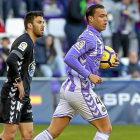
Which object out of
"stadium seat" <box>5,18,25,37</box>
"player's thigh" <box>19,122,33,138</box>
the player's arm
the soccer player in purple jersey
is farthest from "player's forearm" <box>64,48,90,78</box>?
"stadium seat" <box>5,18,25,37</box>

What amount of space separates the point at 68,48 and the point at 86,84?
31.8ft

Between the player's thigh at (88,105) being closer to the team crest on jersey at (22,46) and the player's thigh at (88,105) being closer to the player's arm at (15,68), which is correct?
the player's arm at (15,68)

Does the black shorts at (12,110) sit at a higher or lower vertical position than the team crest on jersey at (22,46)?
lower

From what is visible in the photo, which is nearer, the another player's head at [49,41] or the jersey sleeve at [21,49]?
the jersey sleeve at [21,49]

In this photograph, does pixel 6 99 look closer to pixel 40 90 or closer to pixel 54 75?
pixel 40 90

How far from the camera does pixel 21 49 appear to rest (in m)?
6.91

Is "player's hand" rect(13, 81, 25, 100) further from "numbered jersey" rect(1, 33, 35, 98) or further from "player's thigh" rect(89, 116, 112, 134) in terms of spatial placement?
"player's thigh" rect(89, 116, 112, 134)

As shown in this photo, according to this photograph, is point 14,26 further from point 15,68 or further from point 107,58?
point 15,68

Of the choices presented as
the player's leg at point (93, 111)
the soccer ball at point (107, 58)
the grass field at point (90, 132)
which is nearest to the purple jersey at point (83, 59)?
the player's leg at point (93, 111)

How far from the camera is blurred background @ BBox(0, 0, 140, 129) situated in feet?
45.9

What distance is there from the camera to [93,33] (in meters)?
7.10

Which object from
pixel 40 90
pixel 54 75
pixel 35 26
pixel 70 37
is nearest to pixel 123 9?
pixel 70 37

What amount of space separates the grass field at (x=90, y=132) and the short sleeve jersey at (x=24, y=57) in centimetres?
363

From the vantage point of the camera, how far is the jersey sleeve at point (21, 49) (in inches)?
271
